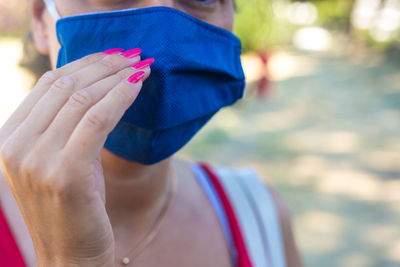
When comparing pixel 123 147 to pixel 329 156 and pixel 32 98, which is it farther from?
pixel 329 156

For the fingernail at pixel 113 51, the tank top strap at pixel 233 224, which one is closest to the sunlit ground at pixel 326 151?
the tank top strap at pixel 233 224

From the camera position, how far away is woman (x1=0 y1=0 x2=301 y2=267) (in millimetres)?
833

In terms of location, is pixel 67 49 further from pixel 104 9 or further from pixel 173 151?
pixel 173 151

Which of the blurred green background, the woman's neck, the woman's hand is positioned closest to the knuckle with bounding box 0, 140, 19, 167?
the woman's hand

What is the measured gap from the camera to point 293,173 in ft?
18.8

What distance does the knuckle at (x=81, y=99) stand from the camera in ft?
2.77

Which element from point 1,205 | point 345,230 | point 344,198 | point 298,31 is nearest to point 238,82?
point 1,205

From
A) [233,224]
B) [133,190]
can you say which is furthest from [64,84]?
[233,224]

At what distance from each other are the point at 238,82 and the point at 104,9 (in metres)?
0.48

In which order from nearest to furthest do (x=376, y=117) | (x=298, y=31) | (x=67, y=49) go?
(x=67, y=49), (x=376, y=117), (x=298, y=31)

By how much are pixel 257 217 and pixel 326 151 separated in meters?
5.20

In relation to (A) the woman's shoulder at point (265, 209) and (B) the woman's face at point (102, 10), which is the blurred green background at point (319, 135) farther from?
(A) the woman's shoulder at point (265, 209)

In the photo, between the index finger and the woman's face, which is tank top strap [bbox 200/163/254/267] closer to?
the woman's face

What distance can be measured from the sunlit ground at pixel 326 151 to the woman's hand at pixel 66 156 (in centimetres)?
152
